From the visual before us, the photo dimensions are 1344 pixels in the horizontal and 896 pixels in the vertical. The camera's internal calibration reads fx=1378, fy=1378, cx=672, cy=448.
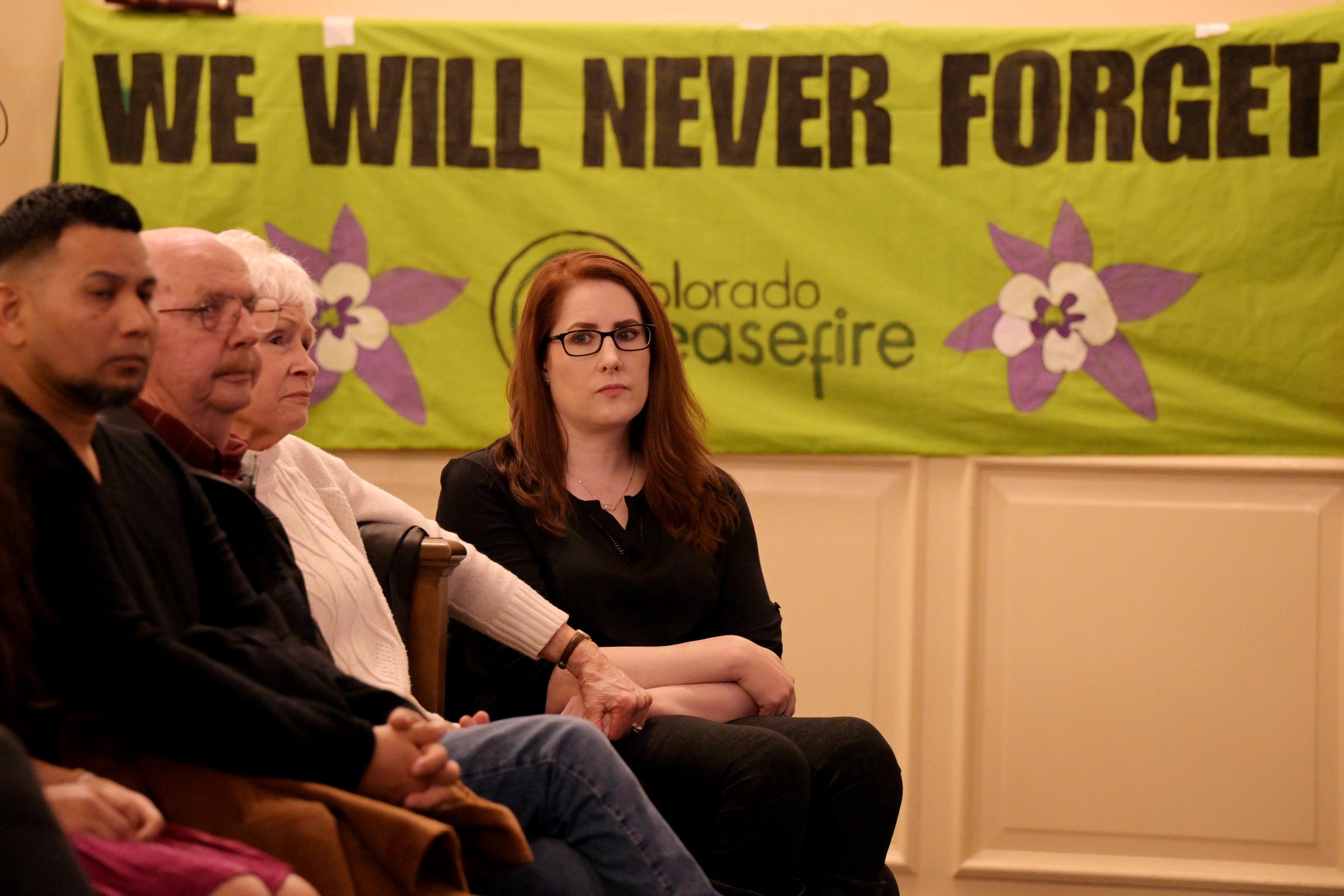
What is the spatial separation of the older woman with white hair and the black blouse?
0.09m

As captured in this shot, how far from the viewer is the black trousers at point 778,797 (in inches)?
72.7

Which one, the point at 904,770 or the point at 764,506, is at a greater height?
the point at 764,506

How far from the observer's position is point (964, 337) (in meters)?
3.12

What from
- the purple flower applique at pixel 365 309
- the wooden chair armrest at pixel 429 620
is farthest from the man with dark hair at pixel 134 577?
the purple flower applique at pixel 365 309

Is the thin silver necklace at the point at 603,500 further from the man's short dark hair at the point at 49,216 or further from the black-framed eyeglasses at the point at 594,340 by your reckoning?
the man's short dark hair at the point at 49,216

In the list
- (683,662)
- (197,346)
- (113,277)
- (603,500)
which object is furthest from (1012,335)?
(113,277)

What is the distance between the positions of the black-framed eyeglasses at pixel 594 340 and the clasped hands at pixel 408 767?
0.97 metres

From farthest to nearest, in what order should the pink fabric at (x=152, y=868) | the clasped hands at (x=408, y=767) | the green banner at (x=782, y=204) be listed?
the green banner at (x=782, y=204) < the clasped hands at (x=408, y=767) < the pink fabric at (x=152, y=868)

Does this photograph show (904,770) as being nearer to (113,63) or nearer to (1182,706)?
(1182,706)

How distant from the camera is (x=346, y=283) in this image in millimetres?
3189

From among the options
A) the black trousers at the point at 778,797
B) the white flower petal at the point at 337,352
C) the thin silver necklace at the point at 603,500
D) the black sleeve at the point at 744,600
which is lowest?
the black trousers at the point at 778,797

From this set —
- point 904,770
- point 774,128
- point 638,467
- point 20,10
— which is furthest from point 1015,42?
point 20,10

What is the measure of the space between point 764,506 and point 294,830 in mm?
2022

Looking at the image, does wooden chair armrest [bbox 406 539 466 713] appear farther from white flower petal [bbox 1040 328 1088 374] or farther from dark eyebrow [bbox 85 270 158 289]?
white flower petal [bbox 1040 328 1088 374]
